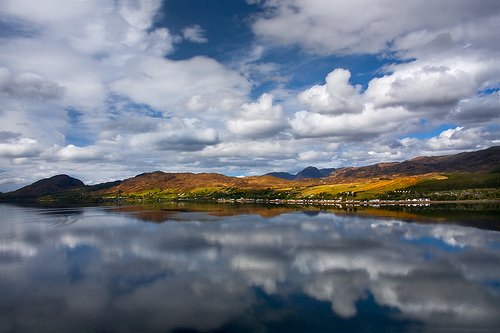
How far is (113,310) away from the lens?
28109 millimetres

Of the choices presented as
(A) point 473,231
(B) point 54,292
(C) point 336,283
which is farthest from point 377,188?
(B) point 54,292

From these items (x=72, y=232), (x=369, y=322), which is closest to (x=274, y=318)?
(x=369, y=322)

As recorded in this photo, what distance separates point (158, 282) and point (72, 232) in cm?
4305

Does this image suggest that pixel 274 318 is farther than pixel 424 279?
No

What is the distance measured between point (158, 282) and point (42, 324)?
1116cm

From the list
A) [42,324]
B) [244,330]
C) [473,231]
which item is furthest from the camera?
[473,231]

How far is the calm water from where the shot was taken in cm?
2556

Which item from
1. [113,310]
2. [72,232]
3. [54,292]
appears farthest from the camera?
[72,232]

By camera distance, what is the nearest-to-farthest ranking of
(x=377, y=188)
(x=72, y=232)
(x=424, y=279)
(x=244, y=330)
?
(x=244, y=330) < (x=424, y=279) < (x=72, y=232) < (x=377, y=188)

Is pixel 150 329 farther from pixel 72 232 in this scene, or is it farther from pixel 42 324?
pixel 72 232

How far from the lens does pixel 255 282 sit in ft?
114

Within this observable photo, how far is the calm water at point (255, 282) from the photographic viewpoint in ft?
83.9

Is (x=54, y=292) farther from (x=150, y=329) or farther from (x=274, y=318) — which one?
(x=274, y=318)

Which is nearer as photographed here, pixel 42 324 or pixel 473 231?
pixel 42 324
